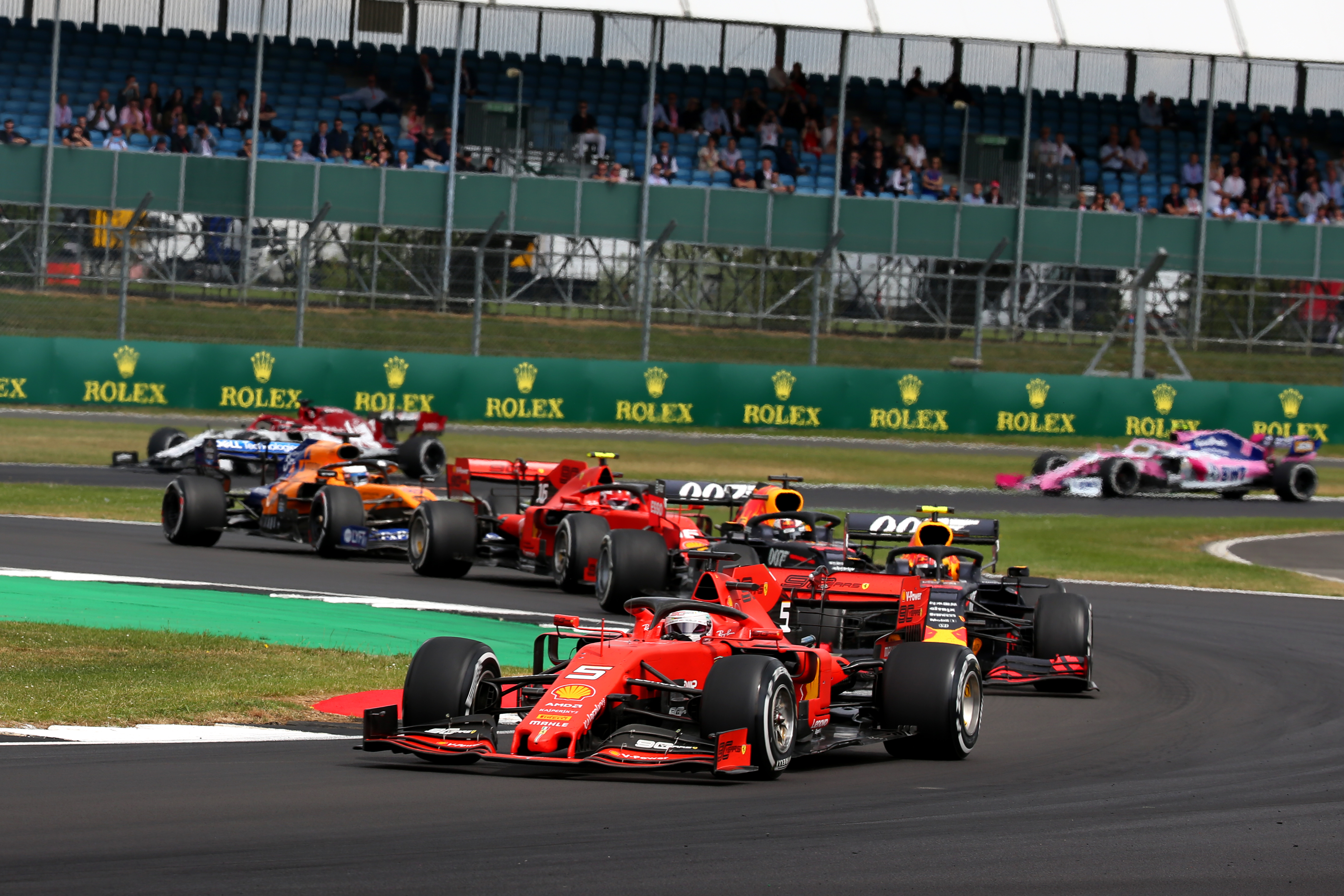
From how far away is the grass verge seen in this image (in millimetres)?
9906

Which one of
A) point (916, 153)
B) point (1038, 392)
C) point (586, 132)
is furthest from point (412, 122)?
point (1038, 392)

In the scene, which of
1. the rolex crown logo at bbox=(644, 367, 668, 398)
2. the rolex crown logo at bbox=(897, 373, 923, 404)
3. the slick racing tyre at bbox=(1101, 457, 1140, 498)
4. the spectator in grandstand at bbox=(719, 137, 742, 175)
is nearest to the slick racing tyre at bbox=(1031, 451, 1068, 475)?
the slick racing tyre at bbox=(1101, 457, 1140, 498)

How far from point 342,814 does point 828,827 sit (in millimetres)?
2002

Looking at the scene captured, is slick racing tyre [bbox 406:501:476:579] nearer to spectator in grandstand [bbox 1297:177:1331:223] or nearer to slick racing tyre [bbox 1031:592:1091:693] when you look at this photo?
slick racing tyre [bbox 1031:592:1091:693]

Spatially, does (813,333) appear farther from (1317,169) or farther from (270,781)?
(270,781)

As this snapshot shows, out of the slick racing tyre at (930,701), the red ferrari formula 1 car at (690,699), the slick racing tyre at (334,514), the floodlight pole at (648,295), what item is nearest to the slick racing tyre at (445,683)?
the red ferrari formula 1 car at (690,699)

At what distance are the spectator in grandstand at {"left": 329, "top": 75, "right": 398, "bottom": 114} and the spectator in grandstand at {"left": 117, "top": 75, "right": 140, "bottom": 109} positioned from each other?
4.54 meters

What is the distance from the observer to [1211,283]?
45.2 m

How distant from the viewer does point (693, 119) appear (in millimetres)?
45250

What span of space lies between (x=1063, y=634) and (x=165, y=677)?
6.14 meters

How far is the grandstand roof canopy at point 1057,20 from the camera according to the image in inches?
1678

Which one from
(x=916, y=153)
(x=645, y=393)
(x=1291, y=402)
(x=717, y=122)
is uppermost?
(x=717, y=122)

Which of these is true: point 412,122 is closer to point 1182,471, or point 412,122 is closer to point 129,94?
point 129,94

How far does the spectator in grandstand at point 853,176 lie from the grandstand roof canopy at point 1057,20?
313 cm
